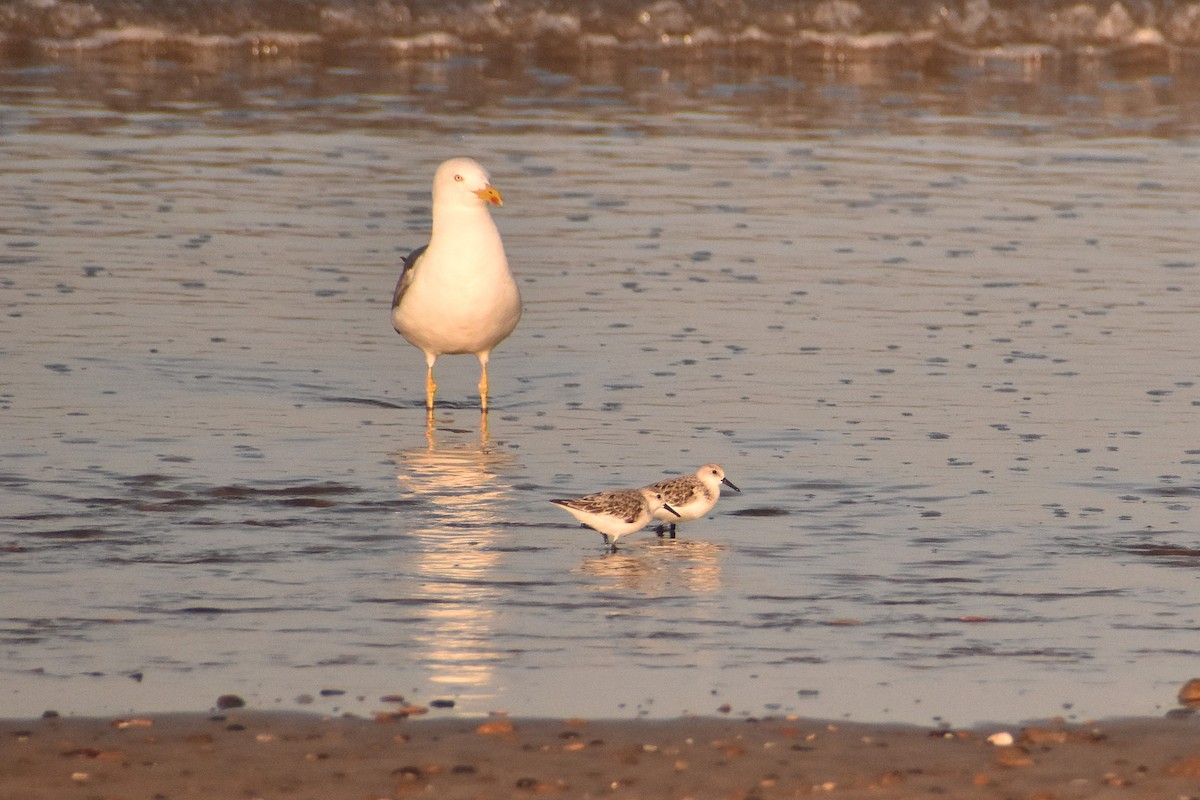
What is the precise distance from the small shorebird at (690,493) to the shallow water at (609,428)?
0.51 feet

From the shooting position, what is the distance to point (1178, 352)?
1336 cm

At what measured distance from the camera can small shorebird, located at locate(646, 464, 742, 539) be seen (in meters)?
9.17

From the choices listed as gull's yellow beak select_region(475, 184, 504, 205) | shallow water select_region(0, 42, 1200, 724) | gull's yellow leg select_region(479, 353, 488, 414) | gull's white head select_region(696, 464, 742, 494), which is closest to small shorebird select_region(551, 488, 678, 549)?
shallow water select_region(0, 42, 1200, 724)

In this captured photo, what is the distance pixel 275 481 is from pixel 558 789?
434 centimetres

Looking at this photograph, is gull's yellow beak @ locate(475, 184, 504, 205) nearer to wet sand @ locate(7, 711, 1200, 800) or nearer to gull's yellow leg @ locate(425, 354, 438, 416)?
gull's yellow leg @ locate(425, 354, 438, 416)

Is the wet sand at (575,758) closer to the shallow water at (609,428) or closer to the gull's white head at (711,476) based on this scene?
the shallow water at (609,428)

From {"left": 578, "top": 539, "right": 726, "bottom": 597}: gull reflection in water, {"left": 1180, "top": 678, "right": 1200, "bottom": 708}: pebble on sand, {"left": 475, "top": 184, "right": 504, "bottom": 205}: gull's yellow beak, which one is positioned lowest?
{"left": 578, "top": 539, "right": 726, "bottom": 597}: gull reflection in water

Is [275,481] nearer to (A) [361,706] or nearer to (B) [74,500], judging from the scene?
(B) [74,500]

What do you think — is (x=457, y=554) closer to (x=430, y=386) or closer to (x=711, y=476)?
(x=711, y=476)

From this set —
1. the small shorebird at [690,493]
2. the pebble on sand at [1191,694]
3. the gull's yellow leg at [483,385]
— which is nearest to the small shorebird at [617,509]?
the small shorebird at [690,493]

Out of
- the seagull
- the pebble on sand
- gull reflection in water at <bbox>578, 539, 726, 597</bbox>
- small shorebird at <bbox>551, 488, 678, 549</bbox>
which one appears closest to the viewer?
the pebble on sand

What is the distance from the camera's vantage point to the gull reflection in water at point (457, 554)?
23.7 ft

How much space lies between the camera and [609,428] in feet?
37.4

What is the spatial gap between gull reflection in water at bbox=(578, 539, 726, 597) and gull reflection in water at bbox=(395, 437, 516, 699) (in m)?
0.49
